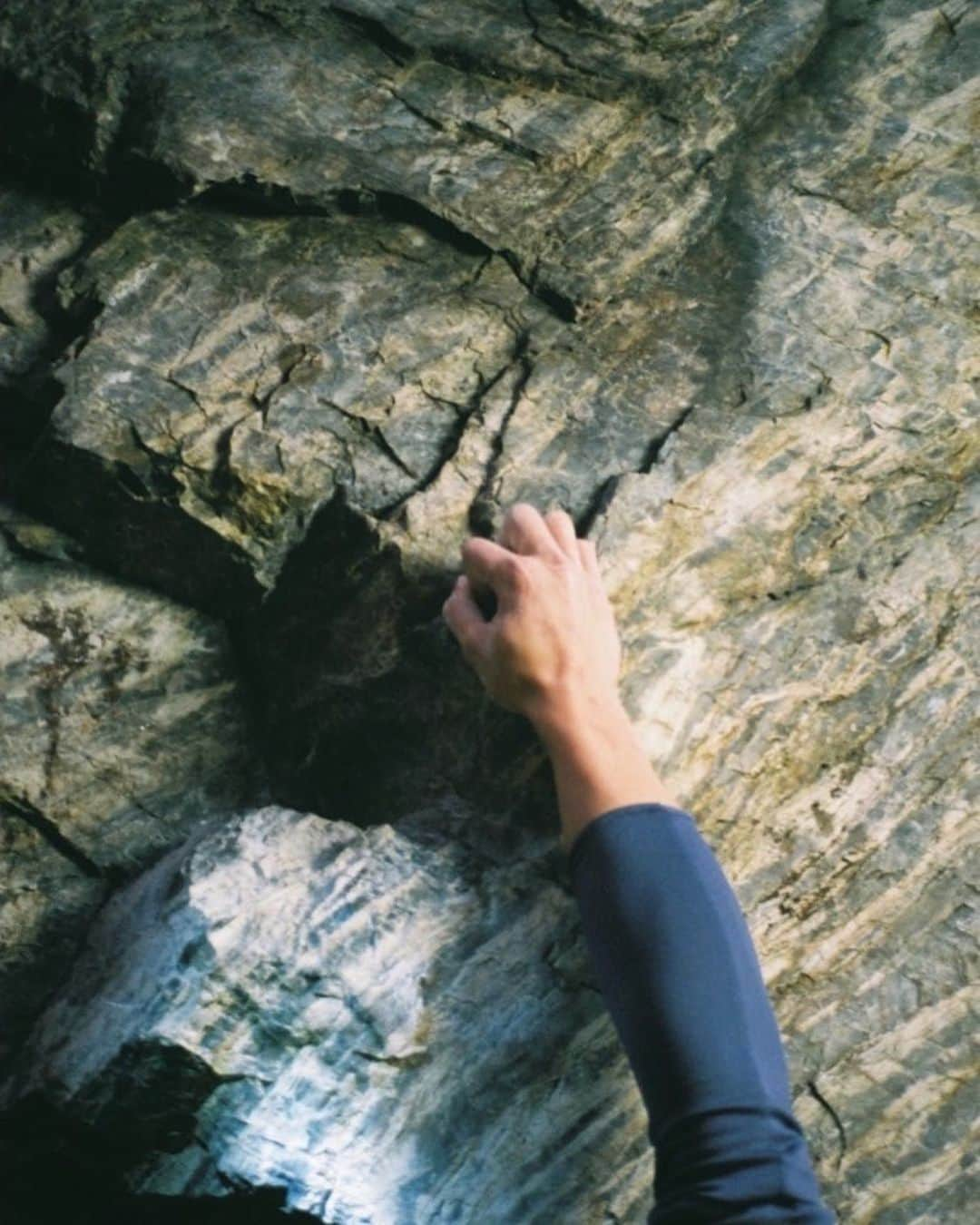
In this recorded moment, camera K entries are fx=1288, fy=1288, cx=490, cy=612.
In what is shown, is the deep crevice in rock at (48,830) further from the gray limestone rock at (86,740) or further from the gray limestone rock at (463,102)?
the gray limestone rock at (463,102)

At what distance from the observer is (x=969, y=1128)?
2510 millimetres

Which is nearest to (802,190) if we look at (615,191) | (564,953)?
(615,191)

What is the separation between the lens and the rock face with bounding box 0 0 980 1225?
Answer: 231cm

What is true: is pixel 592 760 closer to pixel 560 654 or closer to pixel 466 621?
pixel 560 654

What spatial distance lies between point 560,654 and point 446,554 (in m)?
0.43

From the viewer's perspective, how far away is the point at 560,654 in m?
2.19

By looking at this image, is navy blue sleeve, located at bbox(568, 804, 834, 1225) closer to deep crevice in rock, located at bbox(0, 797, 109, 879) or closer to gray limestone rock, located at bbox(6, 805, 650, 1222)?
gray limestone rock, located at bbox(6, 805, 650, 1222)

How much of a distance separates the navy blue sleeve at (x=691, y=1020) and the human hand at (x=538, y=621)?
0.25m

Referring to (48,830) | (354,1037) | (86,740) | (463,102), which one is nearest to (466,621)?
(354,1037)

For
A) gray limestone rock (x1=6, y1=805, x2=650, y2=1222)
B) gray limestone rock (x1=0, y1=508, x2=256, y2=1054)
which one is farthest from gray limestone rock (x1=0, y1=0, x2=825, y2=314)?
gray limestone rock (x1=6, y1=805, x2=650, y2=1222)

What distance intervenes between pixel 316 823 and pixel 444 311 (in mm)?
1157

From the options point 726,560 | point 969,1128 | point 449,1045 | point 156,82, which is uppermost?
point 156,82

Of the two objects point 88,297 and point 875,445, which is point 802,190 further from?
point 88,297

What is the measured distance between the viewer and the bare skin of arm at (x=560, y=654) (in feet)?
6.97
